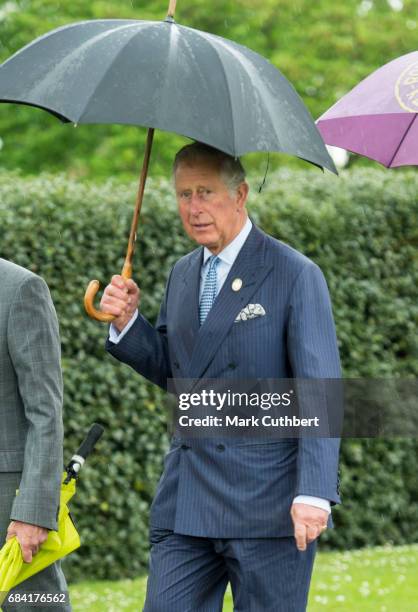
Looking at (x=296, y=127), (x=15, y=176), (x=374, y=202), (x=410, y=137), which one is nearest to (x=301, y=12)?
(x=374, y=202)

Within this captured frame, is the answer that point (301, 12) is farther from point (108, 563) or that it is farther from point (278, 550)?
point (278, 550)

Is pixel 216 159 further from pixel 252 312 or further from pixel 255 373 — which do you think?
pixel 255 373

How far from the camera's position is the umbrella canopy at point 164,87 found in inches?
167

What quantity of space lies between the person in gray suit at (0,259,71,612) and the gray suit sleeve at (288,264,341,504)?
823 mm

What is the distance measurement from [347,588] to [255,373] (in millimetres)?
4495

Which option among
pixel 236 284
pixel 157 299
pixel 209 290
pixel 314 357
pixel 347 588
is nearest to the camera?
pixel 314 357

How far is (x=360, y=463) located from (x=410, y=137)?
449 cm

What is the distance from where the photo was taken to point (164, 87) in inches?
169

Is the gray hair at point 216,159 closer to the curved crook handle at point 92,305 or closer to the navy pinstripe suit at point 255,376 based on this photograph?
the navy pinstripe suit at point 255,376

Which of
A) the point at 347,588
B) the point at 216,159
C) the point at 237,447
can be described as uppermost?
the point at 216,159

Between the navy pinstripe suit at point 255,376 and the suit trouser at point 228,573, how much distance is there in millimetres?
13

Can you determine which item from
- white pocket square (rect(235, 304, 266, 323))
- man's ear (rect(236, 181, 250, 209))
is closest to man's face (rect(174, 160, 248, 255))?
man's ear (rect(236, 181, 250, 209))

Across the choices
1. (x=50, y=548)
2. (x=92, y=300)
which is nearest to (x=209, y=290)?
(x=92, y=300)

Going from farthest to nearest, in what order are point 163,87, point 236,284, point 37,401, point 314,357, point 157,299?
point 157,299 → point 236,284 → point 37,401 → point 314,357 → point 163,87
